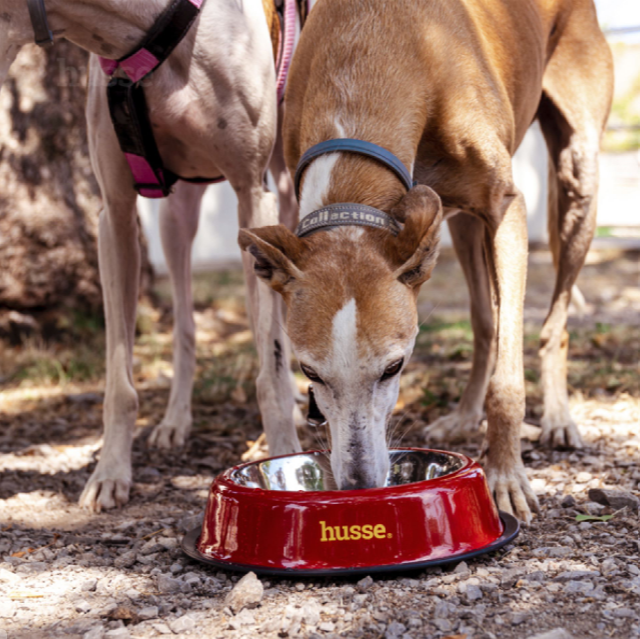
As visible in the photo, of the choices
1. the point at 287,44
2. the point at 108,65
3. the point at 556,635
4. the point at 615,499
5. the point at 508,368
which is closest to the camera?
the point at 556,635

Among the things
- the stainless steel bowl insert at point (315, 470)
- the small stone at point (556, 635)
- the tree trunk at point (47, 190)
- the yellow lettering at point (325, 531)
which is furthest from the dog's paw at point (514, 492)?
the tree trunk at point (47, 190)


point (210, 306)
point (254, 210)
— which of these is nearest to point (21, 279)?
point (210, 306)

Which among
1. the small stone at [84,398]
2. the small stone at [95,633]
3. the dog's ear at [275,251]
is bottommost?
the small stone at [95,633]

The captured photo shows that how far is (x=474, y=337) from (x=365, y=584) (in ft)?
7.89

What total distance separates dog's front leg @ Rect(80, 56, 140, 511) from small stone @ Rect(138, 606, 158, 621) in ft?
4.15

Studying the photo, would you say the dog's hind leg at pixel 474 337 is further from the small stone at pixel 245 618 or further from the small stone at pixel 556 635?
the small stone at pixel 556 635

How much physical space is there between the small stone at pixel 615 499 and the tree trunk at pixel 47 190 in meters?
4.51

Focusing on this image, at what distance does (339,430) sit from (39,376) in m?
3.68

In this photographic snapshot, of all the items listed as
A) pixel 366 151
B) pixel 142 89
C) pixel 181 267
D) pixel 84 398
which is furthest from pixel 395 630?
pixel 84 398

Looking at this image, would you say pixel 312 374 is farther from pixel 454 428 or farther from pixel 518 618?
pixel 454 428

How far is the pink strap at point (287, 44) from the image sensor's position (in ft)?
13.4

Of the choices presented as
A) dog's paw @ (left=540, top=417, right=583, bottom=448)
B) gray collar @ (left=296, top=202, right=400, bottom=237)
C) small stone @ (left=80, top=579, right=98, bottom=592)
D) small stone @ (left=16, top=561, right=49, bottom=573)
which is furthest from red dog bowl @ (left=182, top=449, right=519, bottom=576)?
dog's paw @ (left=540, top=417, right=583, bottom=448)

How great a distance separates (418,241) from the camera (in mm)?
2818

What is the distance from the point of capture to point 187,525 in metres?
3.23
